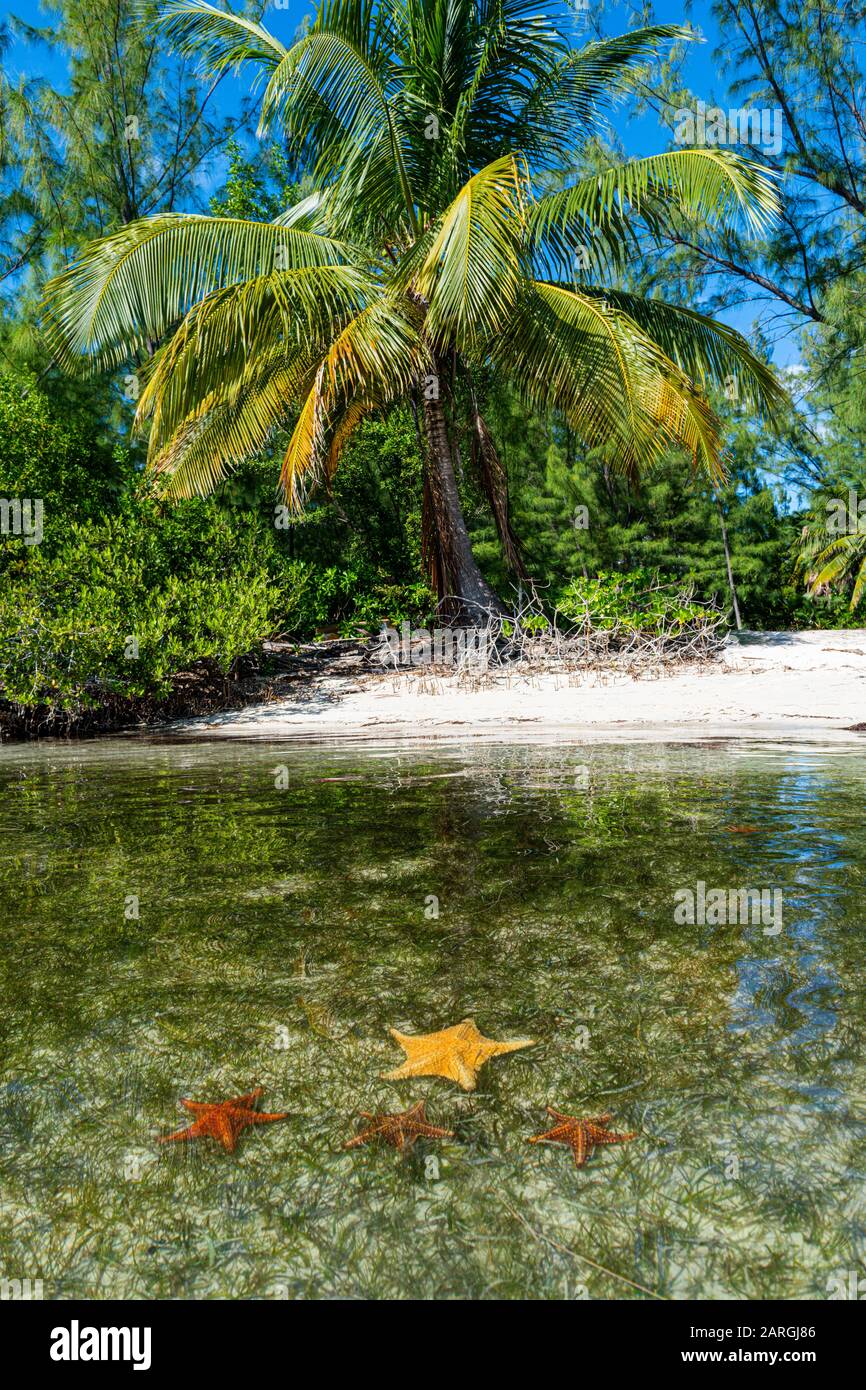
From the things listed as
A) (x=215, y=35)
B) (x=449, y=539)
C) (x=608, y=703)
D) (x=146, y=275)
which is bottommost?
(x=608, y=703)

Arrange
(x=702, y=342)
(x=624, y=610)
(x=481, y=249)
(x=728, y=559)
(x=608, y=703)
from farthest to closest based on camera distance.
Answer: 1. (x=728, y=559)
2. (x=624, y=610)
3. (x=702, y=342)
4. (x=608, y=703)
5. (x=481, y=249)

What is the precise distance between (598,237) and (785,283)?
433 cm

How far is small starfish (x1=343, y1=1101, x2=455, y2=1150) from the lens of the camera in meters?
1.44

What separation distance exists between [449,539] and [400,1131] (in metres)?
10.8

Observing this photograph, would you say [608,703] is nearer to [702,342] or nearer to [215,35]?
[702,342]

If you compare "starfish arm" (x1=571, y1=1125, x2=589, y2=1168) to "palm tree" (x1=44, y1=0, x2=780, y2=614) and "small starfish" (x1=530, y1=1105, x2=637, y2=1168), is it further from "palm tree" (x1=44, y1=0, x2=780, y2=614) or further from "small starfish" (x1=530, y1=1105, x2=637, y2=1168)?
"palm tree" (x1=44, y1=0, x2=780, y2=614)

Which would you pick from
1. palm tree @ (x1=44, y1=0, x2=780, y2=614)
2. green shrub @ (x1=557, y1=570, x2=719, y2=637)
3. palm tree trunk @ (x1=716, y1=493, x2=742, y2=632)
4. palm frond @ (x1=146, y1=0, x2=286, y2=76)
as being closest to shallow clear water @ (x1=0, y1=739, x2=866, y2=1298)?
palm tree @ (x1=44, y1=0, x2=780, y2=614)

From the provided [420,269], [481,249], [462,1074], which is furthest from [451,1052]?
[420,269]

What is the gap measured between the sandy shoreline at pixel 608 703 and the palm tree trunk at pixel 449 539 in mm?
1306

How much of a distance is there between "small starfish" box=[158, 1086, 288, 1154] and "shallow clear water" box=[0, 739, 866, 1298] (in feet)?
0.08

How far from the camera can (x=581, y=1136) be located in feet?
4.66

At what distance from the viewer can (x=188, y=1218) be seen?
50.8 inches
